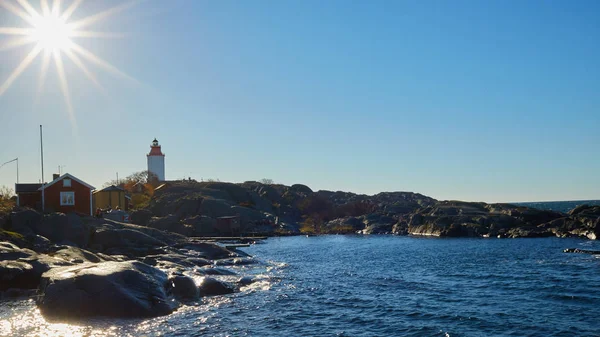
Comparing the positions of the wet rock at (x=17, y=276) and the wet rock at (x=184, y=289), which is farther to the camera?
the wet rock at (x=184, y=289)

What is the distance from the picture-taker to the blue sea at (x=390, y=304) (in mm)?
22844

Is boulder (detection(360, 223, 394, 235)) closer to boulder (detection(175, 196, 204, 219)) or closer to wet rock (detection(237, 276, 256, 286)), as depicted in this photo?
boulder (detection(175, 196, 204, 219))

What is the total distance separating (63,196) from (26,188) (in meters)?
4.63

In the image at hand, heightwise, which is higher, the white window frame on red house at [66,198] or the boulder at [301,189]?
the boulder at [301,189]

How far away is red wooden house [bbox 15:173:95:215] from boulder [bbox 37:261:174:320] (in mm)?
34043

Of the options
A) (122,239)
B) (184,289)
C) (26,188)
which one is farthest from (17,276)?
(26,188)

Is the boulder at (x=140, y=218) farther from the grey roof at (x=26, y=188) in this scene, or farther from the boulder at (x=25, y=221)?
the boulder at (x=25, y=221)

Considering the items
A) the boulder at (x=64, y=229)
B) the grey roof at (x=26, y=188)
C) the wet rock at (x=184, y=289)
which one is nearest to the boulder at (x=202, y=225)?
the grey roof at (x=26, y=188)

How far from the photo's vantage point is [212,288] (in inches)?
1261

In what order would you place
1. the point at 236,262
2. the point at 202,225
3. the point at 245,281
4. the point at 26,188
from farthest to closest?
the point at 202,225 < the point at 26,188 < the point at 236,262 < the point at 245,281

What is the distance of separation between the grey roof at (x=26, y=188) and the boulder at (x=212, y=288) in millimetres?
35755

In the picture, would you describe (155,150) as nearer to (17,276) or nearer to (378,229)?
(378,229)

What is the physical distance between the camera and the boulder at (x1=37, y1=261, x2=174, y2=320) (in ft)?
80.0

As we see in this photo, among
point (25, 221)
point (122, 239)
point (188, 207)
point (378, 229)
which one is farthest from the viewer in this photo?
point (378, 229)
